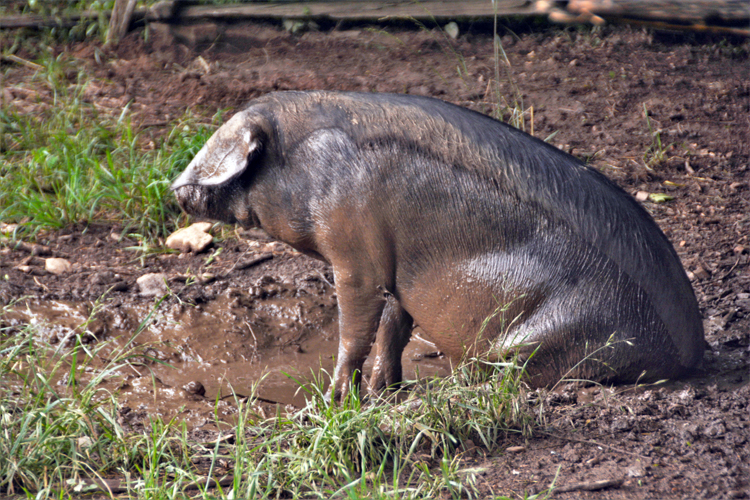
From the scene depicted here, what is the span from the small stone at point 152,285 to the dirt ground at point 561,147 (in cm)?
7

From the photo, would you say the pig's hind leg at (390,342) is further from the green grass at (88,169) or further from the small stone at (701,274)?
the green grass at (88,169)

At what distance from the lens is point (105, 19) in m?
8.10

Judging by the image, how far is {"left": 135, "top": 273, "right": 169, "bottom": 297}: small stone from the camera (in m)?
4.70

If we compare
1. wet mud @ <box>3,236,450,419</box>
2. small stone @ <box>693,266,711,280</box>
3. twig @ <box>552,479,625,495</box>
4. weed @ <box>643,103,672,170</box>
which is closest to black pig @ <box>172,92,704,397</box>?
twig @ <box>552,479,625,495</box>

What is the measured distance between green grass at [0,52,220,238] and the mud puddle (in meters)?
1.03

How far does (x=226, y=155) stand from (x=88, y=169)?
283 centimetres

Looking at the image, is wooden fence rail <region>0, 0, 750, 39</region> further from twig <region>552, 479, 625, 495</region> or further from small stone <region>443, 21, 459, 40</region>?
twig <region>552, 479, 625, 495</region>

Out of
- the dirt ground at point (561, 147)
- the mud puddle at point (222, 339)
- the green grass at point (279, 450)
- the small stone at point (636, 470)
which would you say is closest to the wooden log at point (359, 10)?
the dirt ground at point (561, 147)

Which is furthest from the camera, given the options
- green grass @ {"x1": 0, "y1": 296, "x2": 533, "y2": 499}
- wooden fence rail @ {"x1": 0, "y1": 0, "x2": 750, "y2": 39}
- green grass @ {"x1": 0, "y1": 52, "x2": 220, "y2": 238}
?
wooden fence rail @ {"x1": 0, "y1": 0, "x2": 750, "y2": 39}

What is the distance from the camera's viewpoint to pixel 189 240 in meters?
5.26

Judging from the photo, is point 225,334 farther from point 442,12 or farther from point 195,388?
point 442,12

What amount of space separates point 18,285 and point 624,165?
443 centimetres

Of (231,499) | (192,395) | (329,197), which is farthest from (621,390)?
(192,395)

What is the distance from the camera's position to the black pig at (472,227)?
321 centimetres
